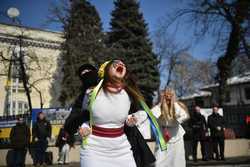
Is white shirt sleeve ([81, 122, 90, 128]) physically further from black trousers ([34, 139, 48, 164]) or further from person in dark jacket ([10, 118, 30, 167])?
black trousers ([34, 139, 48, 164])

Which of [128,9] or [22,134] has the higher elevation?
[128,9]

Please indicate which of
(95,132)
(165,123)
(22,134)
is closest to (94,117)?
(95,132)

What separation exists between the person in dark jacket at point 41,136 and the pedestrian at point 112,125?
10239 mm

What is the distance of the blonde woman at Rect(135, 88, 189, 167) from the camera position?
7.58 metres

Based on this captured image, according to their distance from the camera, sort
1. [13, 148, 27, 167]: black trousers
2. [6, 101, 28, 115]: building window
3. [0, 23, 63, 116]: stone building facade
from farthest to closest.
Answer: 1. [6, 101, 28, 115]: building window
2. [0, 23, 63, 116]: stone building facade
3. [13, 148, 27, 167]: black trousers

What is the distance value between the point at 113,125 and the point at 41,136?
34.7 ft

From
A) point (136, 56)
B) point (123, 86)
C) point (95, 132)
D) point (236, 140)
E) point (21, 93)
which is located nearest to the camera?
point (95, 132)

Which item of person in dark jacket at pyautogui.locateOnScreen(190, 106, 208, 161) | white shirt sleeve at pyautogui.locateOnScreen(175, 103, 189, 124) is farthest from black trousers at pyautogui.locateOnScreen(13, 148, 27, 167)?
white shirt sleeve at pyautogui.locateOnScreen(175, 103, 189, 124)

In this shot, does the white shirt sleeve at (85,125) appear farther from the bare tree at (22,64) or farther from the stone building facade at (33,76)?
the stone building facade at (33,76)

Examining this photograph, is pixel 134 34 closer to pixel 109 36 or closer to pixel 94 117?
pixel 109 36

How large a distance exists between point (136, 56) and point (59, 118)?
71.7 feet

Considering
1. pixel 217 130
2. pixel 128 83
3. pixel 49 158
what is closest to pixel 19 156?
pixel 49 158

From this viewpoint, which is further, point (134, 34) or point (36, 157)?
point (134, 34)

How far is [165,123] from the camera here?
7.91 meters
